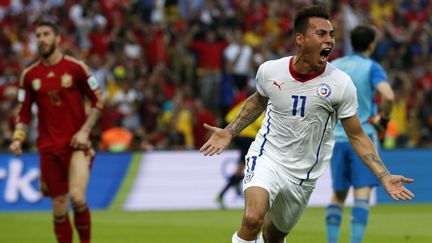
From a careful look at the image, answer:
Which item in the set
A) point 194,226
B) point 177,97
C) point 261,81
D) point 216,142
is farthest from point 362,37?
point 177,97

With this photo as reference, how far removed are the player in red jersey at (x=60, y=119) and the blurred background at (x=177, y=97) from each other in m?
A: 3.20

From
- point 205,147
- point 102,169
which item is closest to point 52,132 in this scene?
point 205,147

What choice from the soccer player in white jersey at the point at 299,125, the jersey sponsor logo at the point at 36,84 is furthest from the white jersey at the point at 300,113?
the jersey sponsor logo at the point at 36,84

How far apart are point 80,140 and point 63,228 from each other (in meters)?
0.97

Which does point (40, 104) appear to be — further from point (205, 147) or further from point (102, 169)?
point (102, 169)

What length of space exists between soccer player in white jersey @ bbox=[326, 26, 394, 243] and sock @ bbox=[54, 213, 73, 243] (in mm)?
2804

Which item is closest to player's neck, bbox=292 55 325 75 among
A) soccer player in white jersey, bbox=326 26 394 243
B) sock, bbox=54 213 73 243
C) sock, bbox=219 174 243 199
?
soccer player in white jersey, bbox=326 26 394 243

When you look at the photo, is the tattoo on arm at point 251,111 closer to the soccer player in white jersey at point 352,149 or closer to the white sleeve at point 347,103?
the white sleeve at point 347,103

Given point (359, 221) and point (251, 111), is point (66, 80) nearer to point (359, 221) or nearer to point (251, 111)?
point (251, 111)

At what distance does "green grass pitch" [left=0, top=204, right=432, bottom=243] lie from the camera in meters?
13.8

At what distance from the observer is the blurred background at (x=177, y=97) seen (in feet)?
60.0

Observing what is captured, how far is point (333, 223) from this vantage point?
11.2 meters

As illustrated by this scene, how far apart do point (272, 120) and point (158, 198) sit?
38.8 ft

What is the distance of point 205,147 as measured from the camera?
8.52m
